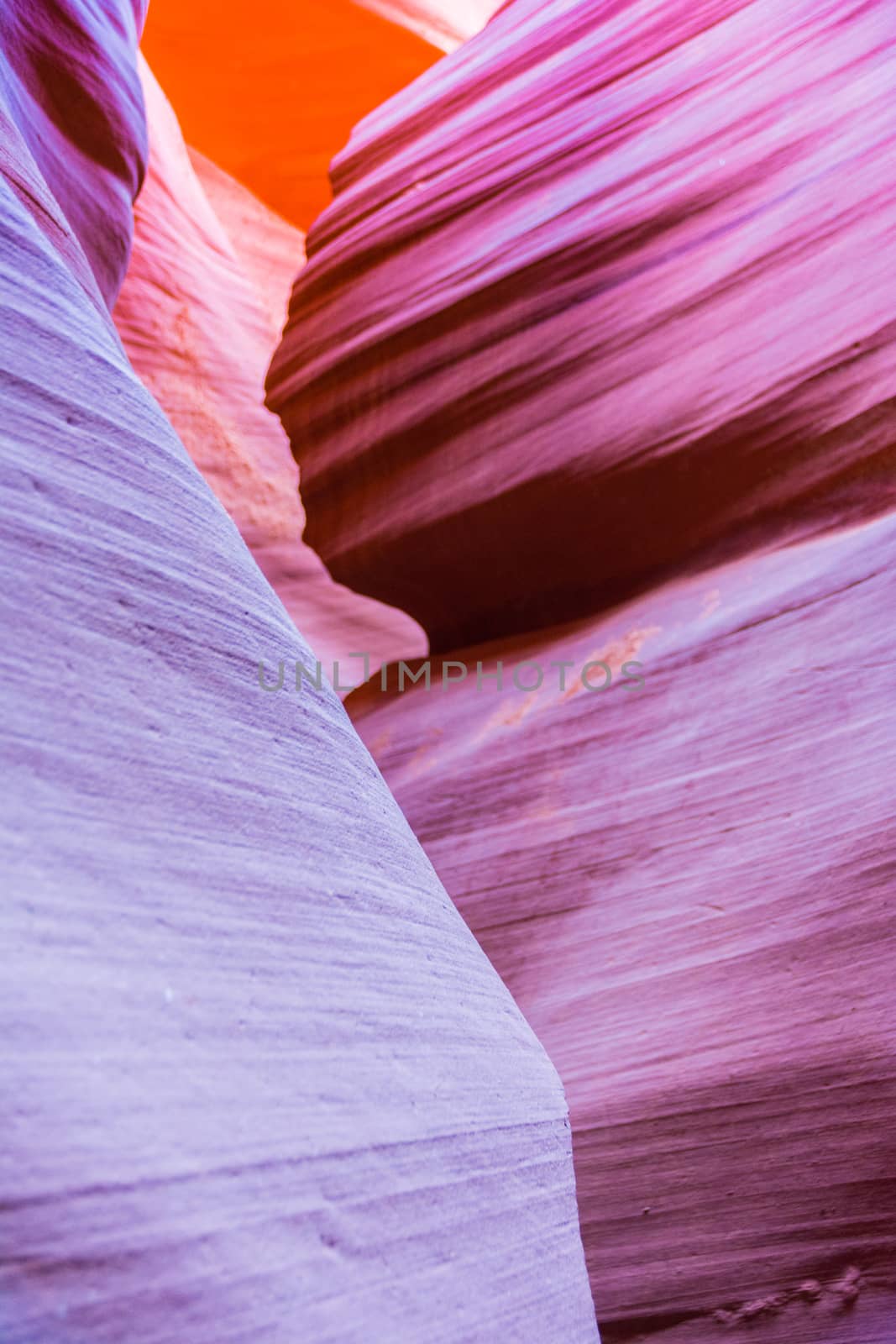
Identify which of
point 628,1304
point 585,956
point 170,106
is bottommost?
point 628,1304

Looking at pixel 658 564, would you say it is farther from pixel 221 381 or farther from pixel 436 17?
pixel 436 17

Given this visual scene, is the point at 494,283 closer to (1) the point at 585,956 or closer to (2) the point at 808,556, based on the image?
(2) the point at 808,556

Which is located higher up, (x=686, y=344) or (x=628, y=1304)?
(x=686, y=344)

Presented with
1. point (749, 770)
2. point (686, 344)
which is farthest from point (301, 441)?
point (749, 770)

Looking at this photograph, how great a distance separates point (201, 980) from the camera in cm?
74

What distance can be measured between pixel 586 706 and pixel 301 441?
142cm

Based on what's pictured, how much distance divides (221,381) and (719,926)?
4.60 m

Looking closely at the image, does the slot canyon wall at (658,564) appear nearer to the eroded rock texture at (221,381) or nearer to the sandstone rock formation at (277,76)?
the eroded rock texture at (221,381)

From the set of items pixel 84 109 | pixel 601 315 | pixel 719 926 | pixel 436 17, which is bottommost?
pixel 719 926

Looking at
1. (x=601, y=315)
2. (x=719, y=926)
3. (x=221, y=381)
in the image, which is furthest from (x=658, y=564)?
(x=221, y=381)

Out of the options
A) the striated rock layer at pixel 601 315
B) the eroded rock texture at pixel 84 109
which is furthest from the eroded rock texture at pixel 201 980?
the striated rock layer at pixel 601 315

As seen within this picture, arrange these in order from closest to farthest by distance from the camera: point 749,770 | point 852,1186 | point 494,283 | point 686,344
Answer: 1. point 852,1186
2. point 749,770
3. point 686,344
4. point 494,283

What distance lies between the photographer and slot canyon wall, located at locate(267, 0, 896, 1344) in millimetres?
1634

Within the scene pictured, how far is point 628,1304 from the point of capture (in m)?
1.64
